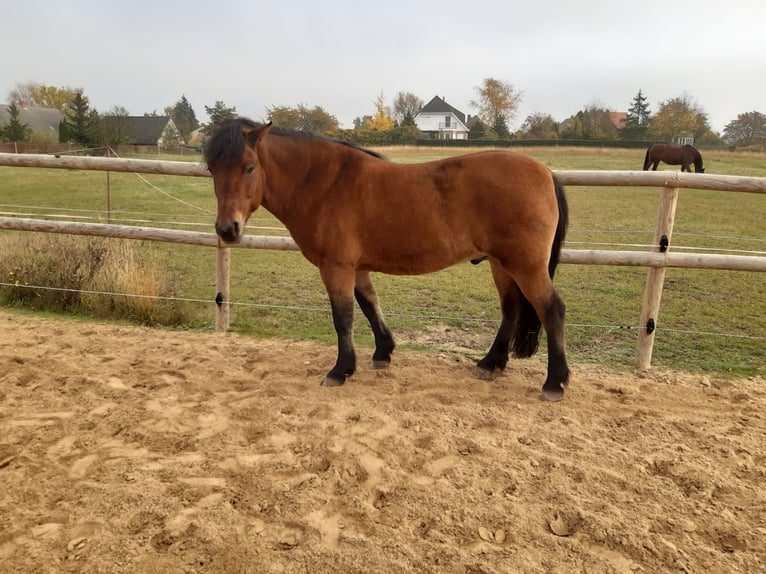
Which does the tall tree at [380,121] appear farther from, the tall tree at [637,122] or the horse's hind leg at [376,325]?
the horse's hind leg at [376,325]

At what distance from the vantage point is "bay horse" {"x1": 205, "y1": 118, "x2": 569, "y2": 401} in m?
3.38

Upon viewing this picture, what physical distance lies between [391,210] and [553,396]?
1759 mm

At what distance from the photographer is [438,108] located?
214 ft

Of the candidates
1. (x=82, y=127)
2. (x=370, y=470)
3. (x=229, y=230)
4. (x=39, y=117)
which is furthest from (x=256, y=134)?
(x=39, y=117)

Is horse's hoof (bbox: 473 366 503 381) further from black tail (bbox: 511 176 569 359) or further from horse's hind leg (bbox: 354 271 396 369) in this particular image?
horse's hind leg (bbox: 354 271 396 369)

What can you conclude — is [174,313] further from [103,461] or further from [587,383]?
[587,383]

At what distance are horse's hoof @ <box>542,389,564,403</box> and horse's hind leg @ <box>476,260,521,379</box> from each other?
0.48 meters

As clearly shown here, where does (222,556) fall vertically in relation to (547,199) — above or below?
below

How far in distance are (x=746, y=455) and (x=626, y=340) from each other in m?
2.28

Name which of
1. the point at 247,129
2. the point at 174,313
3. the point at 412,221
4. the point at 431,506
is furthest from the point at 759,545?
the point at 174,313

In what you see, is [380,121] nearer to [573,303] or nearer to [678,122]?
[678,122]

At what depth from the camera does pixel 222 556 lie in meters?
1.99

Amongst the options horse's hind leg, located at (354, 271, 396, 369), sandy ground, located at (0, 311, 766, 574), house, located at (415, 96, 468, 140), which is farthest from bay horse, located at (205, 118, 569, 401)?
house, located at (415, 96, 468, 140)

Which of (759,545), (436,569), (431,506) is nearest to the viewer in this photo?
(436,569)
